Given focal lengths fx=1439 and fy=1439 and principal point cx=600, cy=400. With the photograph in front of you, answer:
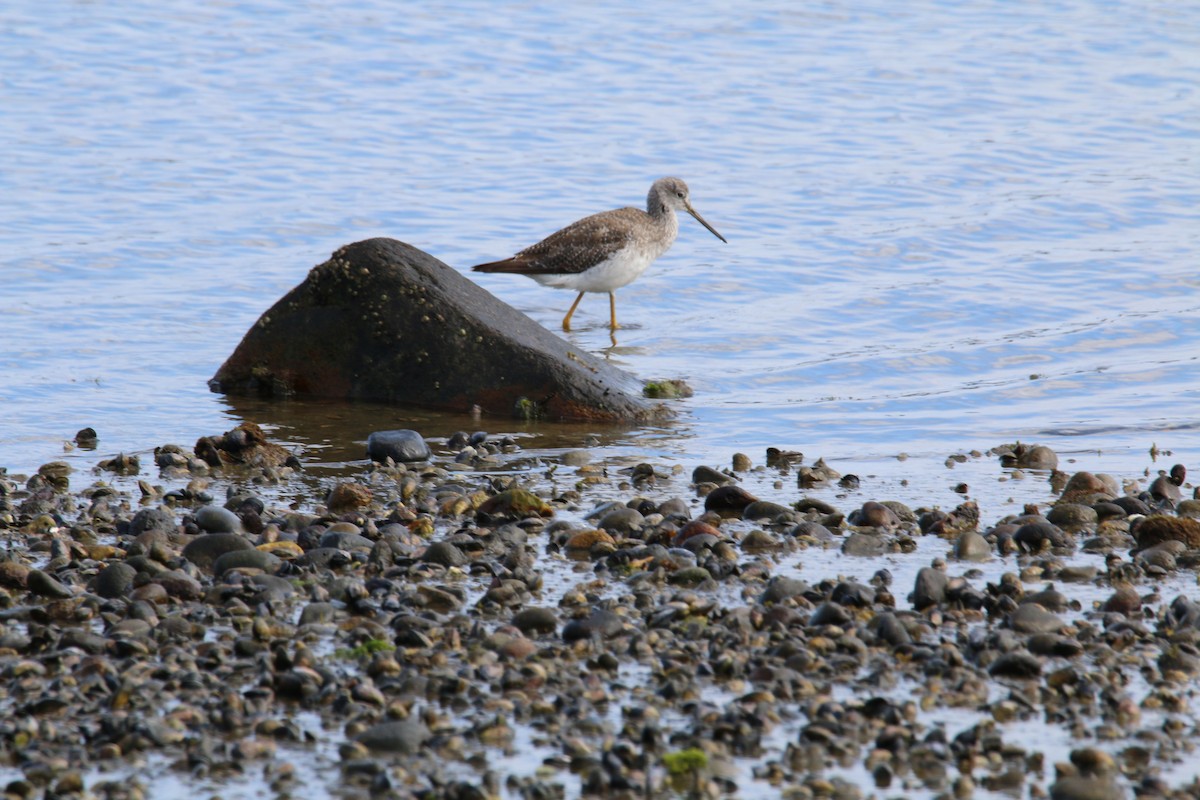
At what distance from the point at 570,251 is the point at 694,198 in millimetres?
4990

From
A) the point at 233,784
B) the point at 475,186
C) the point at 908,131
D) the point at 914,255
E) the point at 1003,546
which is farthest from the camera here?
the point at 908,131

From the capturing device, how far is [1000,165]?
18.6 metres

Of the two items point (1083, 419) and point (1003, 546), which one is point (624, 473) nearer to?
point (1003, 546)

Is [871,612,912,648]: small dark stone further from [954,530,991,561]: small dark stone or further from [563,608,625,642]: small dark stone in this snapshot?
[954,530,991,561]: small dark stone

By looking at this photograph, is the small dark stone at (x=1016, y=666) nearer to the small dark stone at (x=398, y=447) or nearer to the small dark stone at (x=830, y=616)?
the small dark stone at (x=830, y=616)

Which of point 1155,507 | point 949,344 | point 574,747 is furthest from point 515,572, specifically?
point 949,344

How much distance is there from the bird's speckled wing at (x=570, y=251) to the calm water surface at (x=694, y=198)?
712 millimetres

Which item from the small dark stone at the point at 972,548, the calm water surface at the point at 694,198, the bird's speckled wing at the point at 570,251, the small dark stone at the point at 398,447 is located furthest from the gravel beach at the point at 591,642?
the bird's speckled wing at the point at 570,251

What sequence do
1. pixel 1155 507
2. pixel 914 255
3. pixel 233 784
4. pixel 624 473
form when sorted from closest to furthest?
pixel 233 784 → pixel 1155 507 → pixel 624 473 → pixel 914 255

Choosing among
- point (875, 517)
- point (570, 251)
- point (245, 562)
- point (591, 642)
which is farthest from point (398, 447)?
point (570, 251)

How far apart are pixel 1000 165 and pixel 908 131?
2236 millimetres

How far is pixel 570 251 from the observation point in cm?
1270

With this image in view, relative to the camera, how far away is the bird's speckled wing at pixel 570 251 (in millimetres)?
12688

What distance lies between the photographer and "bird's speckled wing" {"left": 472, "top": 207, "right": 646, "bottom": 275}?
12688 millimetres
